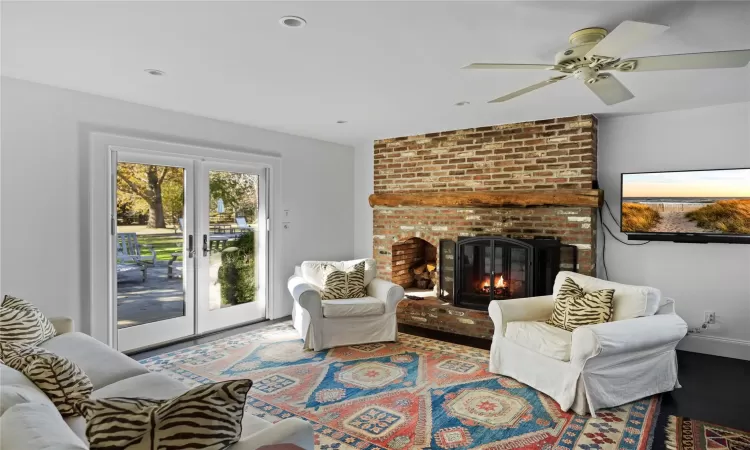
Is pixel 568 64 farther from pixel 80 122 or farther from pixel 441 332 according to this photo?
pixel 80 122

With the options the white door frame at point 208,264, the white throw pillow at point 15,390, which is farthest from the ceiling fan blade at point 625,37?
the white door frame at point 208,264

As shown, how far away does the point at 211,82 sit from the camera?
10.9ft

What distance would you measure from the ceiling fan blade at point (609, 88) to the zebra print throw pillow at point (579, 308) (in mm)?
1416

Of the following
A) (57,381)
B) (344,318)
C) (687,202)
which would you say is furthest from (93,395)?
(687,202)

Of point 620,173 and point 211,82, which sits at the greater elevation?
point 211,82

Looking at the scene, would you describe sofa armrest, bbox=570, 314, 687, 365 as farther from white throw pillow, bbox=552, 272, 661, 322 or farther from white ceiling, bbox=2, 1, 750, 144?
white ceiling, bbox=2, 1, 750, 144

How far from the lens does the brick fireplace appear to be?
443 centimetres

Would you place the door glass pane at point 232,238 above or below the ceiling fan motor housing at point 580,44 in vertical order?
below

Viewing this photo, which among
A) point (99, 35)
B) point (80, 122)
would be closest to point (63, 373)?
point (99, 35)

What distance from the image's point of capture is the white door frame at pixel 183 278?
3.91m

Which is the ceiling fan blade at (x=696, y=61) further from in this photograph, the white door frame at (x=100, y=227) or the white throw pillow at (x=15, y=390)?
the white door frame at (x=100, y=227)

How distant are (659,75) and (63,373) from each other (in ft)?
12.6

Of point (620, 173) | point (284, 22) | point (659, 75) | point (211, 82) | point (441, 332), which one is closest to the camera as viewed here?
point (284, 22)

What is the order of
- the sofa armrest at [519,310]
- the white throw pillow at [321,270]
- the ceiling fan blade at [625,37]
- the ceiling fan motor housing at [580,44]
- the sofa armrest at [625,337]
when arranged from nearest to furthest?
the ceiling fan blade at [625,37] < the ceiling fan motor housing at [580,44] < the sofa armrest at [625,337] < the sofa armrest at [519,310] < the white throw pillow at [321,270]
